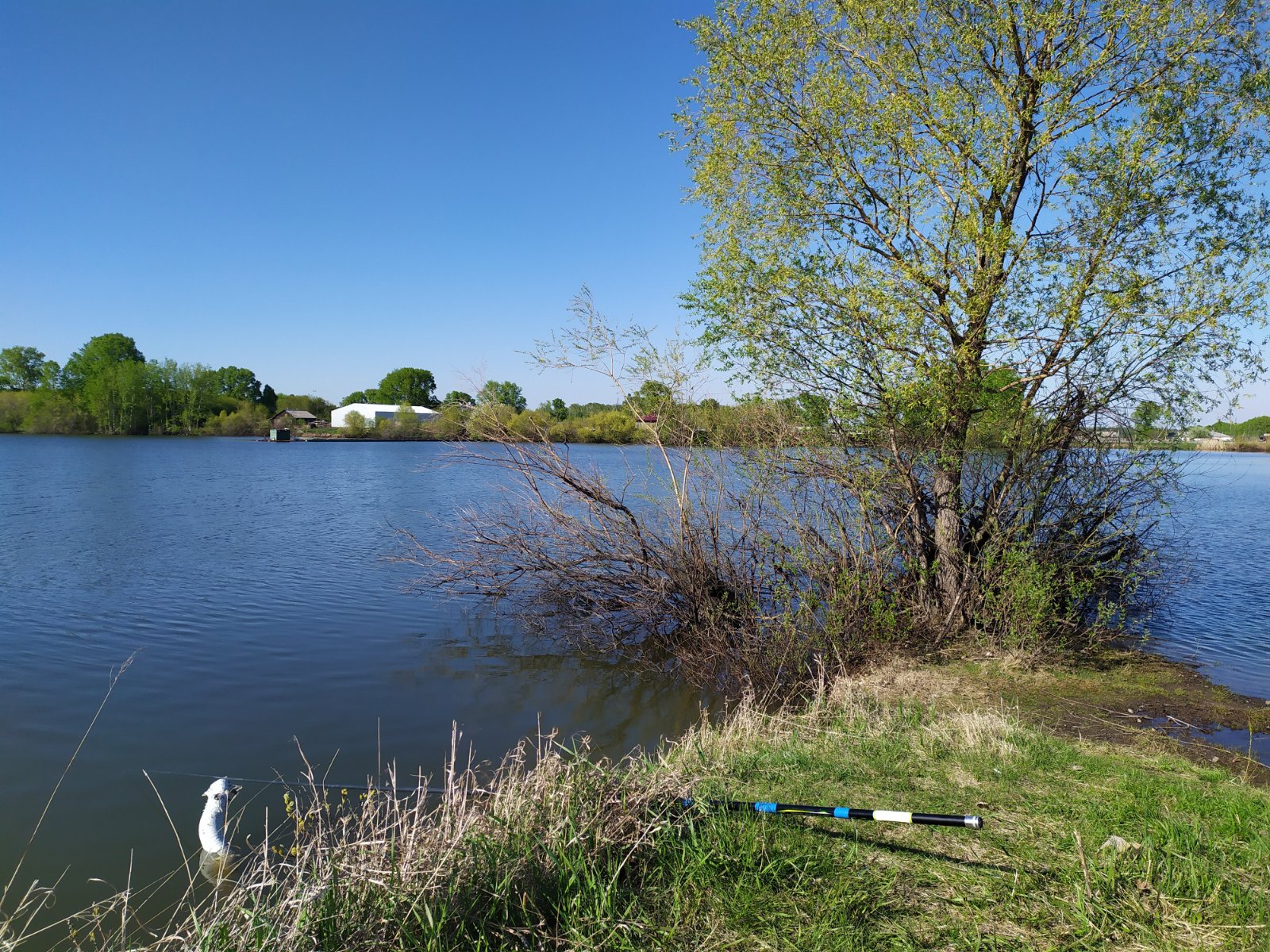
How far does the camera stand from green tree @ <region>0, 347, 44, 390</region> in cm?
10375

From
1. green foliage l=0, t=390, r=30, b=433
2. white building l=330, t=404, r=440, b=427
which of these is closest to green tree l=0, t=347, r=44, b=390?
green foliage l=0, t=390, r=30, b=433

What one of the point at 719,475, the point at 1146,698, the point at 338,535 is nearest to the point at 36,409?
the point at 338,535

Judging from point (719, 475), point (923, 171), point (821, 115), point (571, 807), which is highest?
point (821, 115)

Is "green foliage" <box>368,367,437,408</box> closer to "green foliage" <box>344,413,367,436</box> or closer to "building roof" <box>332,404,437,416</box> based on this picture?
"building roof" <box>332,404,437,416</box>

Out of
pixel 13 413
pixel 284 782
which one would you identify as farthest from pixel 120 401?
pixel 284 782

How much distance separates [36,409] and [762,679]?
102232 mm

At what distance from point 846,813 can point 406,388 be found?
442ft

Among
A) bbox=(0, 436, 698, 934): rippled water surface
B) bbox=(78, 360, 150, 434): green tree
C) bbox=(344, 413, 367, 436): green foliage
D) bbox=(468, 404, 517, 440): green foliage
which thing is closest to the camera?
bbox=(0, 436, 698, 934): rippled water surface

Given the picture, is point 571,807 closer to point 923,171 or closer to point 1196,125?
point 923,171

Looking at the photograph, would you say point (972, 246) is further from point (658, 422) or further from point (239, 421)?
point (239, 421)

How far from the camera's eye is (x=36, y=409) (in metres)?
86.6

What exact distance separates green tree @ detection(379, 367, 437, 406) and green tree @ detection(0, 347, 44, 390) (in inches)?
1832

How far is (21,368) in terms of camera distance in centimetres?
10456

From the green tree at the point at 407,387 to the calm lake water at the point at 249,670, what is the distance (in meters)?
110
